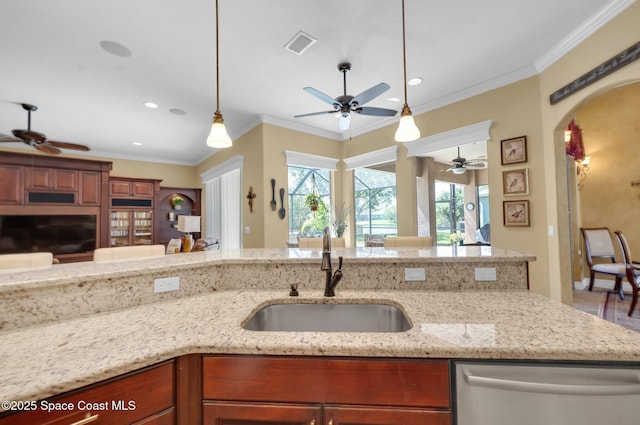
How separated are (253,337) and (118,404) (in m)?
0.38

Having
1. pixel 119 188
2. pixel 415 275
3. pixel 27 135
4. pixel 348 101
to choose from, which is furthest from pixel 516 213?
pixel 119 188

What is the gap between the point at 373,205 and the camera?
17.9 ft

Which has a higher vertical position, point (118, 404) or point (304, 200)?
point (304, 200)

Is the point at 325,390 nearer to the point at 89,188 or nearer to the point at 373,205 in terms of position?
the point at 373,205

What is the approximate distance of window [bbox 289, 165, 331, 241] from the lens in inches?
210

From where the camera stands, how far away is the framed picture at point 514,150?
9.87 ft

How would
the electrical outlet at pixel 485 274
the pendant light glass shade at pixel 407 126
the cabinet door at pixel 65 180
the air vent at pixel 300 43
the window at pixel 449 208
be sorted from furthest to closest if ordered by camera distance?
the window at pixel 449 208 → the cabinet door at pixel 65 180 → the air vent at pixel 300 43 → the pendant light glass shade at pixel 407 126 → the electrical outlet at pixel 485 274

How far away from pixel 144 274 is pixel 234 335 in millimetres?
644

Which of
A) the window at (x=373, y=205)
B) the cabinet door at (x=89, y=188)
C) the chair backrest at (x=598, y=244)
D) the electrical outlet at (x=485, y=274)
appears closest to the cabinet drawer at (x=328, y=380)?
the electrical outlet at (x=485, y=274)

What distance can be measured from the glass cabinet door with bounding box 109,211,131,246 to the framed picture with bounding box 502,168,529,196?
709 centimetres

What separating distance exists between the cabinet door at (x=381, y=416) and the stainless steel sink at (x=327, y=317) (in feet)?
1.53

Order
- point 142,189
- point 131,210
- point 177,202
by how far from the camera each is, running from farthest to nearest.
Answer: point 177,202 → point 142,189 → point 131,210

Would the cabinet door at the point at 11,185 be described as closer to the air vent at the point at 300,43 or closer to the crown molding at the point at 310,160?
the crown molding at the point at 310,160

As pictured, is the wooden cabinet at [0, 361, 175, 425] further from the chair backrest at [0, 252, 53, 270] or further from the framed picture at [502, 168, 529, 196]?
the framed picture at [502, 168, 529, 196]
